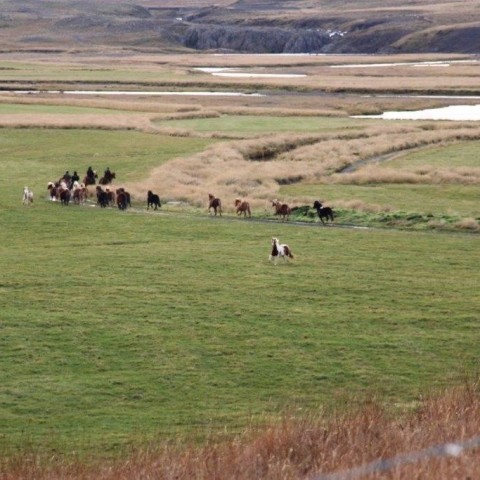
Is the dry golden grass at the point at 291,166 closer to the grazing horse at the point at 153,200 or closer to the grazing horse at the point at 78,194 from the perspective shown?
the grazing horse at the point at 153,200

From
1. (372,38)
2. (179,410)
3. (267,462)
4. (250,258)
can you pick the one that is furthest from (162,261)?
(372,38)

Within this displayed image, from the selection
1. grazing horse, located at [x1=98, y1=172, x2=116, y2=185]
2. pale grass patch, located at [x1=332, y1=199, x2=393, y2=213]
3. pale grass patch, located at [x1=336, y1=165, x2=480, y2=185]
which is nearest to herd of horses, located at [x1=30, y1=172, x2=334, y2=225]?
pale grass patch, located at [x1=332, y1=199, x2=393, y2=213]

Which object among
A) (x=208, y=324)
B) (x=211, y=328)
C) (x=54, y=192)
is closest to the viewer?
(x=211, y=328)

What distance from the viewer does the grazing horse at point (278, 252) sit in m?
31.3

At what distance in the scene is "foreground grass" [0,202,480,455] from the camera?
19.2 meters

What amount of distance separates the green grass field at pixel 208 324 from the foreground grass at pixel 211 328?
48 mm

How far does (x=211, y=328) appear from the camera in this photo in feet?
79.4

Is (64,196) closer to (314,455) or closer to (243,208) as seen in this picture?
(243,208)

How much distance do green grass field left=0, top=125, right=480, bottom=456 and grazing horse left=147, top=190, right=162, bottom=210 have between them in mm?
2489

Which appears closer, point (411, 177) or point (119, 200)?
point (119, 200)

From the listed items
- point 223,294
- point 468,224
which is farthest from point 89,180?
point 223,294

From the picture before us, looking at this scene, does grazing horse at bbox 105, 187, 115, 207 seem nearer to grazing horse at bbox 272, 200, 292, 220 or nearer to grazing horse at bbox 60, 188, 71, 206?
grazing horse at bbox 60, 188, 71, 206

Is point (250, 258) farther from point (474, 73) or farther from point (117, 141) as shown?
point (474, 73)

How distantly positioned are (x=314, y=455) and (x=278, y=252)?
1855cm
